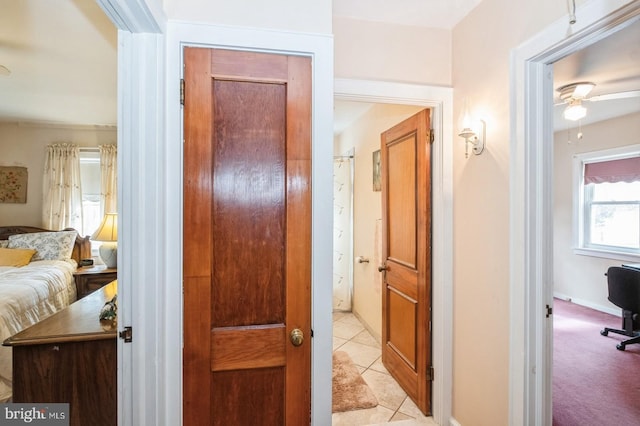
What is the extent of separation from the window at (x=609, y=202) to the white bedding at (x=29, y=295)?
6.20 m

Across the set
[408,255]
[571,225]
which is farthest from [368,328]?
[571,225]

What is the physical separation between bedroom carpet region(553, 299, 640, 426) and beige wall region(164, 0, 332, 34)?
2.79 meters

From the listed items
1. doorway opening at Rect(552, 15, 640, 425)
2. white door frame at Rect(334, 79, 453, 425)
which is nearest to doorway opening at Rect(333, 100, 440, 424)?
white door frame at Rect(334, 79, 453, 425)

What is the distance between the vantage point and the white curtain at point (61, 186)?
3682 millimetres

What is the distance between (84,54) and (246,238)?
2026 mm

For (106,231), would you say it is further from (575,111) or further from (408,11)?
(575,111)

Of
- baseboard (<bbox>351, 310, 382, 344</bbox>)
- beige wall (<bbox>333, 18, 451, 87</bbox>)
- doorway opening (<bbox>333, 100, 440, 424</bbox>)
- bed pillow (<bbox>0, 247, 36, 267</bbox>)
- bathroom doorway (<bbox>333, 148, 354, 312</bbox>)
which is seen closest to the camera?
beige wall (<bbox>333, 18, 451, 87</bbox>)

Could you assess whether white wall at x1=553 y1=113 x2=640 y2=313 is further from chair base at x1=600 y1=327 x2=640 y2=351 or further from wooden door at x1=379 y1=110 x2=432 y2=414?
wooden door at x1=379 y1=110 x2=432 y2=414

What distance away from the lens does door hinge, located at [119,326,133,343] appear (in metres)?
1.18

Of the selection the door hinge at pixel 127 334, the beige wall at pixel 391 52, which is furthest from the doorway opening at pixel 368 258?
the door hinge at pixel 127 334

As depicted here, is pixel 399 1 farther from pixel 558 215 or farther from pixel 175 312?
pixel 558 215

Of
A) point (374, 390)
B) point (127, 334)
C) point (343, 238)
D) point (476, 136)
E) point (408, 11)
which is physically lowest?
point (374, 390)

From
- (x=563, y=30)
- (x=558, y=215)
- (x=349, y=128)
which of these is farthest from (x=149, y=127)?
(x=558, y=215)

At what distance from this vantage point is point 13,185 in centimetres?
361
